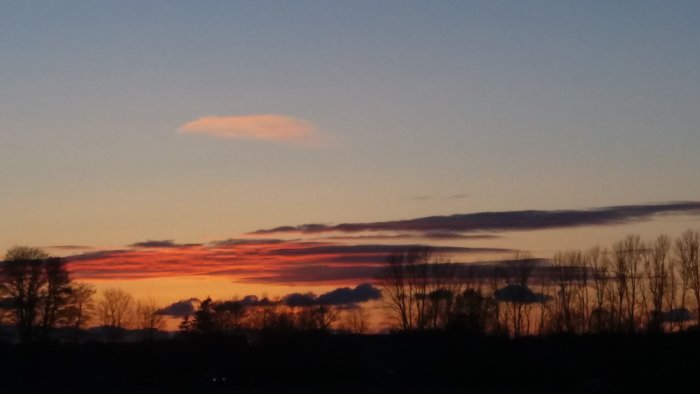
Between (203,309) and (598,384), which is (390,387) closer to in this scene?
(598,384)

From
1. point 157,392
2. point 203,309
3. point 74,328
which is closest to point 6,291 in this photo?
point 74,328

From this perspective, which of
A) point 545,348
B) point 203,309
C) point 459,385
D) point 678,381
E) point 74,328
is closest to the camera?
point 678,381

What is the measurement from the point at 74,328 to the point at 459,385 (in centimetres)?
3944

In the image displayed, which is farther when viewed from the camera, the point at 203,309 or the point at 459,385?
the point at 203,309

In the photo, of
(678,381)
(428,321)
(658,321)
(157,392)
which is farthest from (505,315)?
(157,392)

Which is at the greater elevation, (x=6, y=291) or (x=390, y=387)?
→ (x=6, y=291)

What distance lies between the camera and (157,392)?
79625mm

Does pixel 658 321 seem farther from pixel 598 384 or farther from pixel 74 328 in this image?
pixel 74 328

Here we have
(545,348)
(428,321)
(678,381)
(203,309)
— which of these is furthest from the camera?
(203,309)

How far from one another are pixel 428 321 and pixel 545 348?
18.2 m

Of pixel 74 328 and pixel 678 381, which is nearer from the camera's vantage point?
pixel 678 381

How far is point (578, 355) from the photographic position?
295 feet

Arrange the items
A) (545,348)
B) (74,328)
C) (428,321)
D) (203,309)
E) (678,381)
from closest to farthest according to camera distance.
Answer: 1. (678,381)
2. (545,348)
3. (74,328)
4. (428,321)
5. (203,309)

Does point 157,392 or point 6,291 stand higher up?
point 6,291
